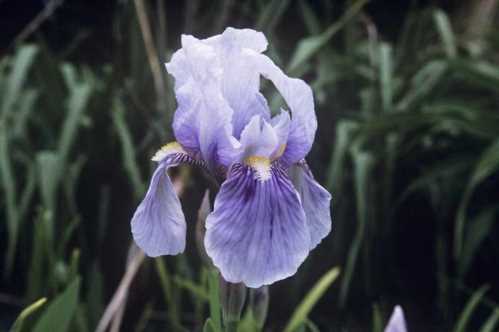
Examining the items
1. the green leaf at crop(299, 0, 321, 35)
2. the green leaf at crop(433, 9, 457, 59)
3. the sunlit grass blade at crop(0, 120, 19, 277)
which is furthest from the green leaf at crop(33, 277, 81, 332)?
the green leaf at crop(299, 0, 321, 35)

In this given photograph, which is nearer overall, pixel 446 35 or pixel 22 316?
pixel 22 316

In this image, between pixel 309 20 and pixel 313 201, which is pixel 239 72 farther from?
pixel 309 20

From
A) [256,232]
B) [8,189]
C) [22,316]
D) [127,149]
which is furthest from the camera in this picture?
[127,149]

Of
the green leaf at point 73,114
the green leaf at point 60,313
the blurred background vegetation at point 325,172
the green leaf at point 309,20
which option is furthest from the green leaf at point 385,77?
the green leaf at point 60,313

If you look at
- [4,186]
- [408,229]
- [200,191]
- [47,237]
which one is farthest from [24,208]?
[408,229]

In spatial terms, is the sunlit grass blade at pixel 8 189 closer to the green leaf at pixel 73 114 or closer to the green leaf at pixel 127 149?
the green leaf at pixel 73 114

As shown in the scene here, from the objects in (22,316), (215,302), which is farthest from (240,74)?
(22,316)

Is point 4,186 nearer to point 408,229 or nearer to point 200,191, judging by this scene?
point 200,191

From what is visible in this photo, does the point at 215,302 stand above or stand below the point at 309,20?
below
